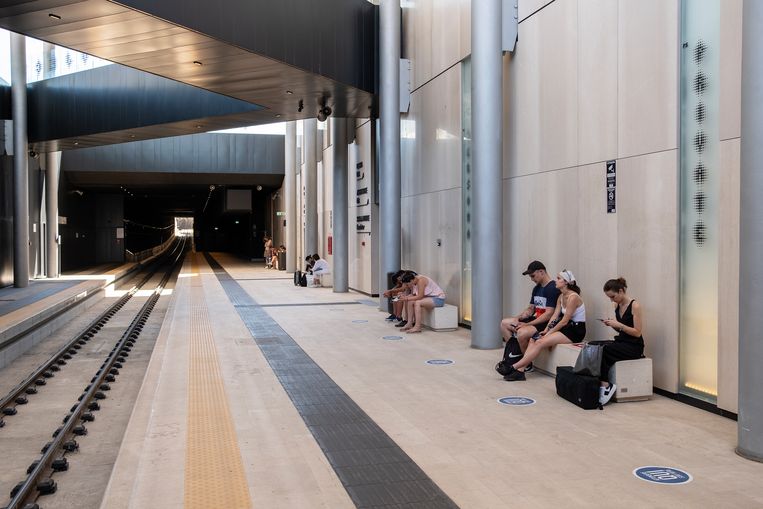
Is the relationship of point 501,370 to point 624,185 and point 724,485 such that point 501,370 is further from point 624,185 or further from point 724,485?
point 724,485

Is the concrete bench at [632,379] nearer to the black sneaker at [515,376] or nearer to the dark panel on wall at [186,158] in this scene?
the black sneaker at [515,376]

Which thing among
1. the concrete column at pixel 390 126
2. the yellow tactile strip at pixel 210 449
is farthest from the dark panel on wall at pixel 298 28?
the yellow tactile strip at pixel 210 449

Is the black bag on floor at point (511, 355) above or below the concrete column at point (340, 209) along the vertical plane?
below

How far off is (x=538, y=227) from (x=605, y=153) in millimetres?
1761

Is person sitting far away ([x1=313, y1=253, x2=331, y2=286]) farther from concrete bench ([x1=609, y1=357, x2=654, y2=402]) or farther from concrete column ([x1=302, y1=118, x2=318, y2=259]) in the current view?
concrete bench ([x1=609, y1=357, x2=654, y2=402])

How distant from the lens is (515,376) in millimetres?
7105

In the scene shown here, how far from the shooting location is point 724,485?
4.04 meters


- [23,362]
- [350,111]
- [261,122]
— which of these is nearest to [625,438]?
[23,362]

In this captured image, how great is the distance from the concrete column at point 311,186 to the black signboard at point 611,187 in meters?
17.6

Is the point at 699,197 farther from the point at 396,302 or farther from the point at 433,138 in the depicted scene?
the point at 433,138

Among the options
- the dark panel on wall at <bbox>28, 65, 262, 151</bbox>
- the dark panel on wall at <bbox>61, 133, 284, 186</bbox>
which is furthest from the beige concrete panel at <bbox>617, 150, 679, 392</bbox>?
the dark panel on wall at <bbox>61, 133, 284, 186</bbox>

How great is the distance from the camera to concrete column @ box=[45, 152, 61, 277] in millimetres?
25000

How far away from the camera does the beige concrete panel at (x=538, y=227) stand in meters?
8.03

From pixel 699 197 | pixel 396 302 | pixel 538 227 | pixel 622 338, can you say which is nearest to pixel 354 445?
pixel 622 338
